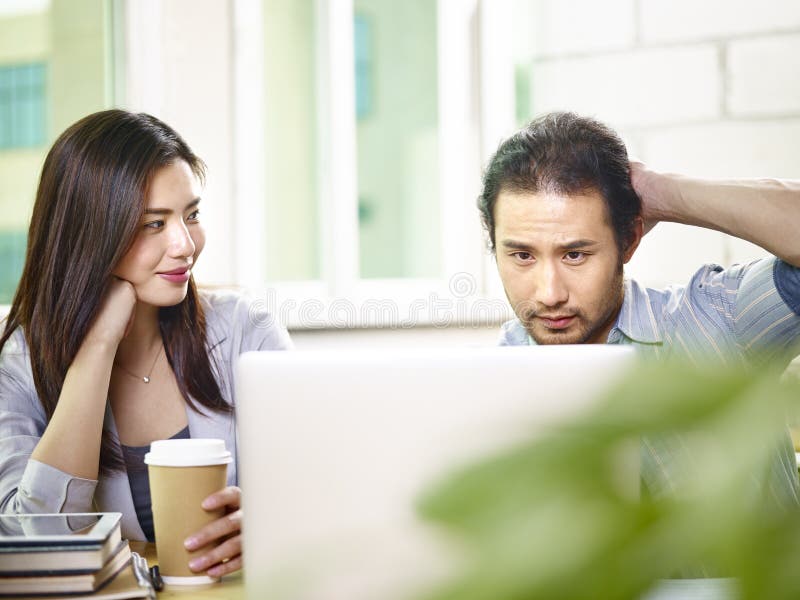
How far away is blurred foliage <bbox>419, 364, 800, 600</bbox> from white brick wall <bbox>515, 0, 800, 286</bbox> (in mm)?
2641

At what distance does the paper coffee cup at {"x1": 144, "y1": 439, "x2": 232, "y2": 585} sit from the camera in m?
1.00

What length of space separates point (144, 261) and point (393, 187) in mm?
1514

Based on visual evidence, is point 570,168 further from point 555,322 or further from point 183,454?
point 183,454

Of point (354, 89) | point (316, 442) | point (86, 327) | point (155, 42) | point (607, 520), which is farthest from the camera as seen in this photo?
point (354, 89)

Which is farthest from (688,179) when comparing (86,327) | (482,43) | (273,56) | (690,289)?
(273,56)

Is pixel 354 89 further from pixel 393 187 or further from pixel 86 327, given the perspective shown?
pixel 86 327

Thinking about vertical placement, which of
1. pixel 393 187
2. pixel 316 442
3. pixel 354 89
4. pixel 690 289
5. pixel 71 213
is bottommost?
pixel 316 442

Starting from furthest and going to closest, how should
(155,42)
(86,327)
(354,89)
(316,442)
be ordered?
1. (354,89)
2. (155,42)
3. (86,327)
4. (316,442)

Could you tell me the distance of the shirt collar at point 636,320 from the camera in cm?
157

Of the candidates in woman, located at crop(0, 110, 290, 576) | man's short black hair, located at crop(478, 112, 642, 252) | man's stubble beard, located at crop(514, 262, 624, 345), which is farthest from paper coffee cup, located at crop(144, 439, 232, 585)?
man's short black hair, located at crop(478, 112, 642, 252)

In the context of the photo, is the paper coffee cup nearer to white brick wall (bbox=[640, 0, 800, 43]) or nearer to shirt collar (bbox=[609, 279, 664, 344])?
shirt collar (bbox=[609, 279, 664, 344])

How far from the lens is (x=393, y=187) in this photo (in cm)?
308

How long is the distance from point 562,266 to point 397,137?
154 cm

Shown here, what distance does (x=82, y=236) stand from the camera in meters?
1.65
